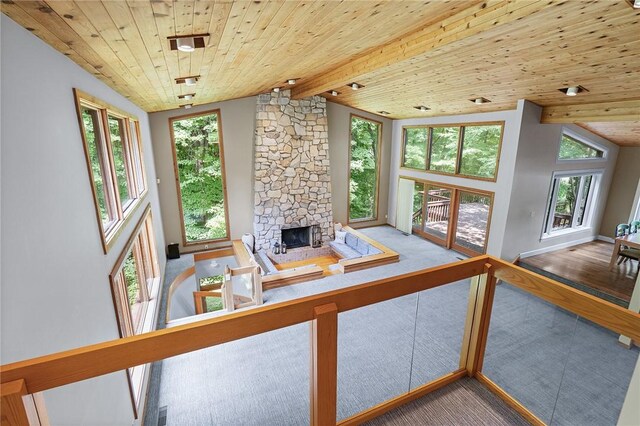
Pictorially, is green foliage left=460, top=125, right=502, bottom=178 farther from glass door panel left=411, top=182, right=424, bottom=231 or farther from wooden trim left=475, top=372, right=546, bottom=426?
wooden trim left=475, top=372, right=546, bottom=426

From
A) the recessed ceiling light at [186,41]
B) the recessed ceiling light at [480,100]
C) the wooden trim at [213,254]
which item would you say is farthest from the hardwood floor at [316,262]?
the recessed ceiling light at [186,41]

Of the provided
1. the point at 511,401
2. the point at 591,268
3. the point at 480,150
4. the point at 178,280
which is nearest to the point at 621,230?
the point at 591,268

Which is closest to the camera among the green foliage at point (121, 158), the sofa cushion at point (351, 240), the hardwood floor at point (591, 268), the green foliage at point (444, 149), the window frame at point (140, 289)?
the window frame at point (140, 289)

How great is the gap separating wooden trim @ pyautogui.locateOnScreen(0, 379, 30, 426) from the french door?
7.43 metres

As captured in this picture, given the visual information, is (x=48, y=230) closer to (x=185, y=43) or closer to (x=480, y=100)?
(x=185, y=43)

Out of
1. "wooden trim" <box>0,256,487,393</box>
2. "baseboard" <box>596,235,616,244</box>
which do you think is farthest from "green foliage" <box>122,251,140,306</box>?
"baseboard" <box>596,235,616,244</box>

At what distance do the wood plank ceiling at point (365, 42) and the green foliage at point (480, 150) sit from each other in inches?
47.0

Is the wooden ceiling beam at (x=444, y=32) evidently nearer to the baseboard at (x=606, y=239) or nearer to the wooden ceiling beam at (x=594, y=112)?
the wooden ceiling beam at (x=594, y=112)

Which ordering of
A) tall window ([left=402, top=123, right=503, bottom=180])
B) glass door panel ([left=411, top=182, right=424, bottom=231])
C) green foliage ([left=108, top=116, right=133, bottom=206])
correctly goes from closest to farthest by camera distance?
green foliage ([left=108, top=116, right=133, bottom=206]) < tall window ([left=402, top=123, right=503, bottom=180]) < glass door panel ([left=411, top=182, right=424, bottom=231])

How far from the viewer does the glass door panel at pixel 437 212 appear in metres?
8.17

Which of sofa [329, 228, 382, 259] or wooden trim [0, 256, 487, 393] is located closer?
wooden trim [0, 256, 487, 393]

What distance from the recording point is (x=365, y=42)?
12.2ft

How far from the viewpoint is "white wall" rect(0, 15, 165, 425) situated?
134 centimetres

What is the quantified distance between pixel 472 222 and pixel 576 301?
609cm
